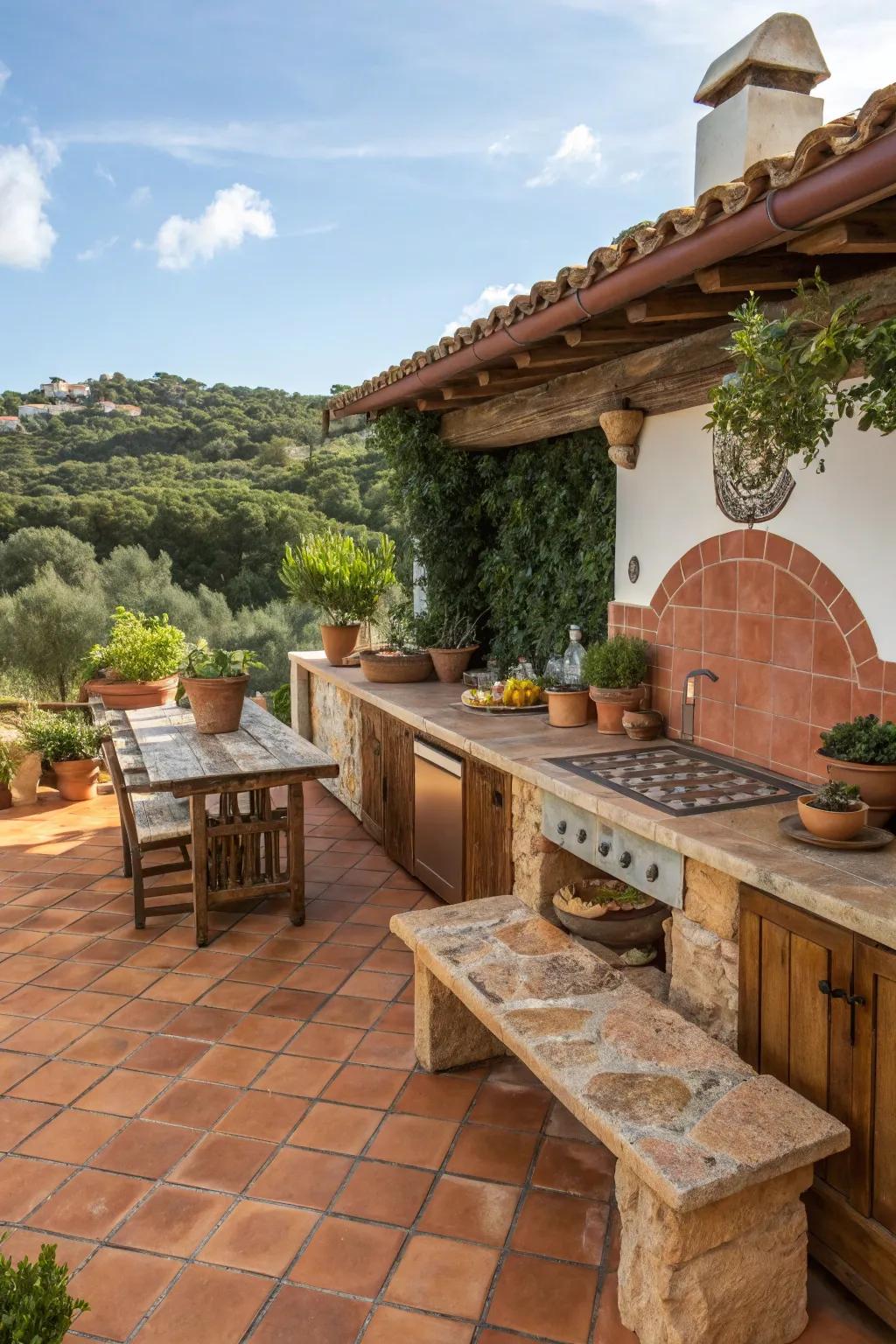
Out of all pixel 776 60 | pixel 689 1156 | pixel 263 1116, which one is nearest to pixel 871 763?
pixel 689 1156

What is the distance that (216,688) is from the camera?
517 centimetres

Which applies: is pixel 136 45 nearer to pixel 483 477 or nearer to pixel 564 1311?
pixel 483 477

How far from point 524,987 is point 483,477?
425cm

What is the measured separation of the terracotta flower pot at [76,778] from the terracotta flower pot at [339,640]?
2.06m

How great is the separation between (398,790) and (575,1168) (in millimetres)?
2808

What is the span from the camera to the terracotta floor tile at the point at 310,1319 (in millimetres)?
2232

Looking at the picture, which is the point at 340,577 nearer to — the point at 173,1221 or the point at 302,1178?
the point at 302,1178

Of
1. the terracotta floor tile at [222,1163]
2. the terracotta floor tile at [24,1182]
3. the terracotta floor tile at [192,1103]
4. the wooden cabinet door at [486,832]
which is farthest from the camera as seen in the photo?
the wooden cabinet door at [486,832]

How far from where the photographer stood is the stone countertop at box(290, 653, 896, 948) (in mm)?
2254

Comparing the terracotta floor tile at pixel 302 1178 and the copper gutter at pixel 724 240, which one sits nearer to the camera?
the copper gutter at pixel 724 240

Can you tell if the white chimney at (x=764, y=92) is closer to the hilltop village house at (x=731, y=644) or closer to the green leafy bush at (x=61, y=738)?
the hilltop village house at (x=731, y=644)

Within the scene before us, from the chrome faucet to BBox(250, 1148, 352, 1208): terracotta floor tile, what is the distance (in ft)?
7.31

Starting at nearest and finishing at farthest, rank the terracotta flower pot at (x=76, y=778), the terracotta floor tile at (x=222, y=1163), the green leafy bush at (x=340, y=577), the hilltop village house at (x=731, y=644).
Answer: the hilltop village house at (x=731, y=644)
the terracotta floor tile at (x=222, y=1163)
the green leafy bush at (x=340, y=577)
the terracotta flower pot at (x=76, y=778)

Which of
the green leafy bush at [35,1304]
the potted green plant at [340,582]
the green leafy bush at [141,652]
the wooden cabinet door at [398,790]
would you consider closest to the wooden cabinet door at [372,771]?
the wooden cabinet door at [398,790]
